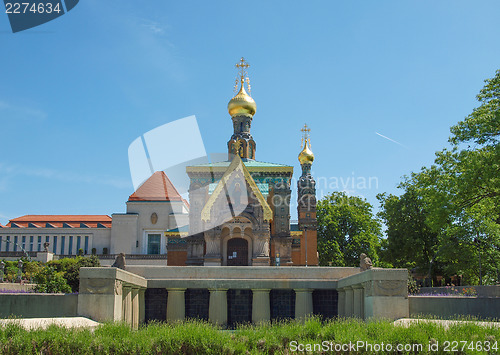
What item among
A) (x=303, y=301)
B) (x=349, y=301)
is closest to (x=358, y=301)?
(x=349, y=301)

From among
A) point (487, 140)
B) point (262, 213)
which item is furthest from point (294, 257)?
point (487, 140)

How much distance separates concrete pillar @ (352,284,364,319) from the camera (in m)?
18.7

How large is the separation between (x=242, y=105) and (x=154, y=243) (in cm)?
2235

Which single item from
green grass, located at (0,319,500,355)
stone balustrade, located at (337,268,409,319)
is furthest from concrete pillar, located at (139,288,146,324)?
stone balustrade, located at (337,268,409,319)

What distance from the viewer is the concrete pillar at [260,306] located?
2305 cm

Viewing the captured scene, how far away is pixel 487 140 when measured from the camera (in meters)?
25.3

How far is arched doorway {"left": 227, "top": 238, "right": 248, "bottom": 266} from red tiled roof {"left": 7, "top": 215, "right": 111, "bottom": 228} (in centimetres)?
3414

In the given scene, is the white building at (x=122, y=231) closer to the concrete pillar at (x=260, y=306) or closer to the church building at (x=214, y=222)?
the church building at (x=214, y=222)

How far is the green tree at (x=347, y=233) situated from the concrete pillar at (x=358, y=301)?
1539 inches

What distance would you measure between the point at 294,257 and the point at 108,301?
2757 centimetres

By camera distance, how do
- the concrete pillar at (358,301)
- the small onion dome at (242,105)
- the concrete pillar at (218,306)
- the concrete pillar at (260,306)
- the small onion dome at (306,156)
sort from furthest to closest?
the small onion dome at (306,156) < the small onion dome at (242,105) < the concrete pillar at (260,306) < the concrete pillar at (218,306) < the concrete pillar at (358,301)

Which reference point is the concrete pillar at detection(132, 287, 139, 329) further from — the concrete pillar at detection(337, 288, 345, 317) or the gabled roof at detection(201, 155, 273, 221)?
the gabled roof at detection(201, 155, 273, 221)

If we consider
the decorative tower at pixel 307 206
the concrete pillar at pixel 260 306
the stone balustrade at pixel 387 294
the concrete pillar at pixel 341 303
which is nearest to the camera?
the stone balustrade at pixel 387 294

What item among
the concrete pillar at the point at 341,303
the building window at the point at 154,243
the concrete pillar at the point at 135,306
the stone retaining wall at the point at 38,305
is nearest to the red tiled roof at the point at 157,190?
the building window at the point at 154,243
